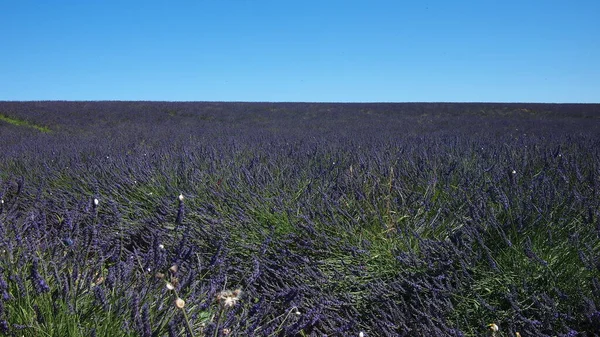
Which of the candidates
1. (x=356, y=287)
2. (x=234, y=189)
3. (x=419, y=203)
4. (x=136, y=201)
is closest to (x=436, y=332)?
(x=356, y=287)

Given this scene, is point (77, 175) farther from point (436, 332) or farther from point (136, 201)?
point (436, 332)

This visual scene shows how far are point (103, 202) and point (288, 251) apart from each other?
1.60 m

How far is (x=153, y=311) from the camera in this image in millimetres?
1705

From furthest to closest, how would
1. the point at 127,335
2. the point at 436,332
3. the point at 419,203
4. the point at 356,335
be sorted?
1. the point at 419,203
2. the point at 356,335
3. the point at 436,332
4. the point at 127,335

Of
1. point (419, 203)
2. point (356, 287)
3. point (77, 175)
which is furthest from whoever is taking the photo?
point (77, 175)

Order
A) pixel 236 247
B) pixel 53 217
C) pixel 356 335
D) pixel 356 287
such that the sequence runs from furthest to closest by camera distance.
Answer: pixel 53 217 < pixel 236 247 < pixel 356 287 < pixel 356 335

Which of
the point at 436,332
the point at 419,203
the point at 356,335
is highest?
the point at 419,203

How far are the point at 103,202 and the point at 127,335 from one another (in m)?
2.00

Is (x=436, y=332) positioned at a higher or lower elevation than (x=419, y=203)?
lower

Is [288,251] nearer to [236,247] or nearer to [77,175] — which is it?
[236,247]

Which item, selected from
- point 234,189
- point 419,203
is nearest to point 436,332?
point 419,203

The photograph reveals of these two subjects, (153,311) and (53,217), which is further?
(53,217)

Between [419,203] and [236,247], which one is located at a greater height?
[419,203]

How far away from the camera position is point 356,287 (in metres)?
2.14
